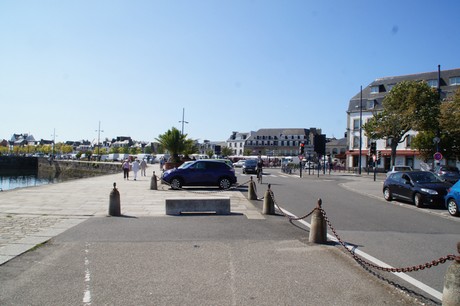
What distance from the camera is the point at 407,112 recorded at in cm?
4262

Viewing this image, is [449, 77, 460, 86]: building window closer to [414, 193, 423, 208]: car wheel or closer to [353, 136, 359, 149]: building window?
[353, 136, 359, 149]: building window

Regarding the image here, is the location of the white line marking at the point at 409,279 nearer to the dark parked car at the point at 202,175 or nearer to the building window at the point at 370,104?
the dark parked car at the point at 202,175

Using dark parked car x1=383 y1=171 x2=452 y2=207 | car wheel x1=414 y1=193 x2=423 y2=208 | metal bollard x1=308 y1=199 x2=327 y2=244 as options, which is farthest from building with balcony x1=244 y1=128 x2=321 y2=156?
metal bollard x1=308 y1=199 x2=327 y2=244

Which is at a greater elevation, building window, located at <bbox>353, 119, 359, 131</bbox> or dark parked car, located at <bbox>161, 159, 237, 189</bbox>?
building window, located at <bbox>353, 119, 359, 131</bbox>

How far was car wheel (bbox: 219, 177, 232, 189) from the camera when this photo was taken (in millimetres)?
21641

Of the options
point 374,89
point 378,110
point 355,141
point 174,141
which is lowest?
point 174,141

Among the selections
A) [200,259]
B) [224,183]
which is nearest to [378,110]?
[224,183]

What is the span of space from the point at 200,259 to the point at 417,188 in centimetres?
1224

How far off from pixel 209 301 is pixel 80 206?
33.3ft

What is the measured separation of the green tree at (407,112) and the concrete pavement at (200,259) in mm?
36640

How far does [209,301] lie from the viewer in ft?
15.8

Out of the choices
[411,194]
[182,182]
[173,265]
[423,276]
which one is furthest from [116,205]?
[411,194]

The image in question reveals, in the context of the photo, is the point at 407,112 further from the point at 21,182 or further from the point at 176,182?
the point at 21,182

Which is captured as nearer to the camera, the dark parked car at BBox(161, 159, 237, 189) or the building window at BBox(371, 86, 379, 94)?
the dark parked car at BBox(161, 159, 237, 189)
